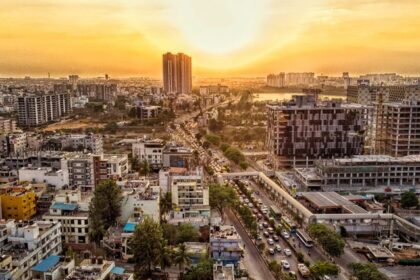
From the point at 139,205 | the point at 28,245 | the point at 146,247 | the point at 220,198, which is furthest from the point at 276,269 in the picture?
the point at 28,245

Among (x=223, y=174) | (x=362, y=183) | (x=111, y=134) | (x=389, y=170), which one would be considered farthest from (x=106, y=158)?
(x=111, y=134)

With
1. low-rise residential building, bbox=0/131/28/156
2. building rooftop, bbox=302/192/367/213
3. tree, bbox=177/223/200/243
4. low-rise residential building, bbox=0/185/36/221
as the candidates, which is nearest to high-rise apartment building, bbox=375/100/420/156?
building rooftop, bbox=302/192/367/213

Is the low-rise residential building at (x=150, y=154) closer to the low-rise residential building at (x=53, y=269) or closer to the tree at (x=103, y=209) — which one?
the tree at (x=103, y=209)

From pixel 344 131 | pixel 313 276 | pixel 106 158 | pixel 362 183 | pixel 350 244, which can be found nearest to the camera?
pixel 313 276

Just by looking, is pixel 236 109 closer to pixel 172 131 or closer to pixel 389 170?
pixel 172 131

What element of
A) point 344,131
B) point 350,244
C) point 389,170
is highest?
point 344,131

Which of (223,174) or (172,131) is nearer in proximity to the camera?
(223,174)

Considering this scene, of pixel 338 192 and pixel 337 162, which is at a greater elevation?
pixel 337 162

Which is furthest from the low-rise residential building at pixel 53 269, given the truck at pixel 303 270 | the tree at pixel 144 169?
the tree at pixel 144 169
